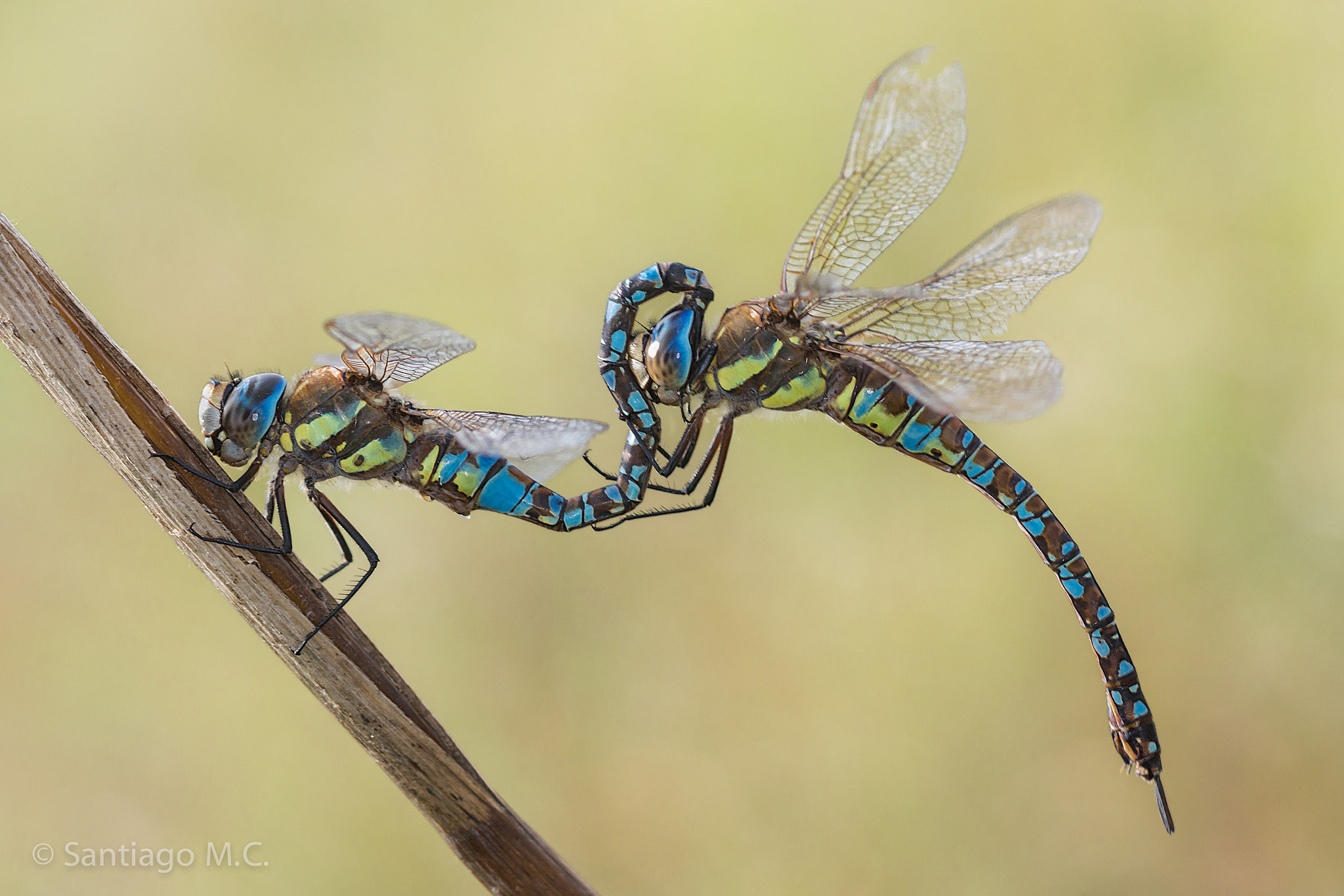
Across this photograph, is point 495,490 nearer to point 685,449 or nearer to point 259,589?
point 685,449

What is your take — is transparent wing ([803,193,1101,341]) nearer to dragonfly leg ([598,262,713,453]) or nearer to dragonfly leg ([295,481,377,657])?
dragonfly leg ([598,262,713,453])

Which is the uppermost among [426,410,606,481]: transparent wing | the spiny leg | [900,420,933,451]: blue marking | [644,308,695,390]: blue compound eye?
[900,420,933,451]: blue marking

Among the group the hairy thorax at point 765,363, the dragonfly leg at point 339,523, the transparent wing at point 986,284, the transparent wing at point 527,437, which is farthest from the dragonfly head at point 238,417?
the transparent wing at point 986,284

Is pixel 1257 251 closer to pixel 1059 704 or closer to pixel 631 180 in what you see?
pixel 1059 704

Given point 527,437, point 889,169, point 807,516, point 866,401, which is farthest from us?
point 807,516

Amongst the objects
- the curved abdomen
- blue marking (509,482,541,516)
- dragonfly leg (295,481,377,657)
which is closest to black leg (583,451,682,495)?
blue marking (509,482,541,516)

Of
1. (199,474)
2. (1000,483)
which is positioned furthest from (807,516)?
(199,474)

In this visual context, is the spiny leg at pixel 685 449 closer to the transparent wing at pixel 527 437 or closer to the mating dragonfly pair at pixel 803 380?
the mating dragonfly pair at pixel 803 380

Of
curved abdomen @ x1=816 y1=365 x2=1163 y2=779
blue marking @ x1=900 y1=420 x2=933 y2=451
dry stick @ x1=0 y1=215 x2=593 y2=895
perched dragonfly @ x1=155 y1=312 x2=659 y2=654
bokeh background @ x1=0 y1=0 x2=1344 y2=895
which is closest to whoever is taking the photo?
dry stick @ x1=0 y1=215 x2=593 y2=895
